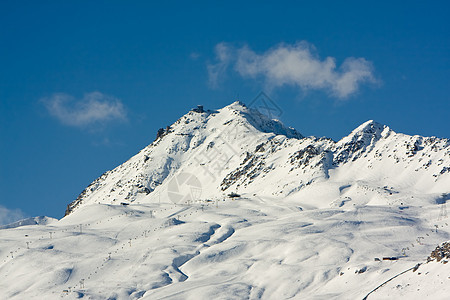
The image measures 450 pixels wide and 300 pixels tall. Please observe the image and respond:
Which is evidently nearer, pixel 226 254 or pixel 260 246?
pixel 226 254

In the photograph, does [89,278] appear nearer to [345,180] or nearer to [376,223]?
[376,223]

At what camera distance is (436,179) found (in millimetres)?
180875

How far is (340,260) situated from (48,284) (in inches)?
2048

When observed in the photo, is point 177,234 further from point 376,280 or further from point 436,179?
point 436,179

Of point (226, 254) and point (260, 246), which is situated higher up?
point (260, 246)

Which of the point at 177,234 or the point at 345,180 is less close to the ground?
the point at 345,180

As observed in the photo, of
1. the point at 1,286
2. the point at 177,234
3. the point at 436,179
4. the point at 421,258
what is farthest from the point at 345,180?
the point at 1,286

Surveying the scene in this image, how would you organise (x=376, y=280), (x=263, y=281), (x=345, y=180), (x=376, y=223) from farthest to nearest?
(x=345, y=180) < (x=376, y=223) < (x=263, y=281) < (x=376, y=280)

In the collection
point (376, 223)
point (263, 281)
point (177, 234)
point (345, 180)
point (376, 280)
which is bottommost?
point (376, 280)

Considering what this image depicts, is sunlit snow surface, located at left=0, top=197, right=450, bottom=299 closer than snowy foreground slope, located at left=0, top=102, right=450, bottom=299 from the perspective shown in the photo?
No

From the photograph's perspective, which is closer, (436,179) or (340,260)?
(340,260)

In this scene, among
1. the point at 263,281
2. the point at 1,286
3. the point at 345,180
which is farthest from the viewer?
the point at 345,180

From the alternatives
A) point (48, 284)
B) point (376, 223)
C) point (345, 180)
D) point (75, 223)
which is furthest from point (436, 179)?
point (48, 284)

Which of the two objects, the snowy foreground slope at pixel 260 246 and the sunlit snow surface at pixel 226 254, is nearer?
the snowy foreground slope at pixel 260 246
